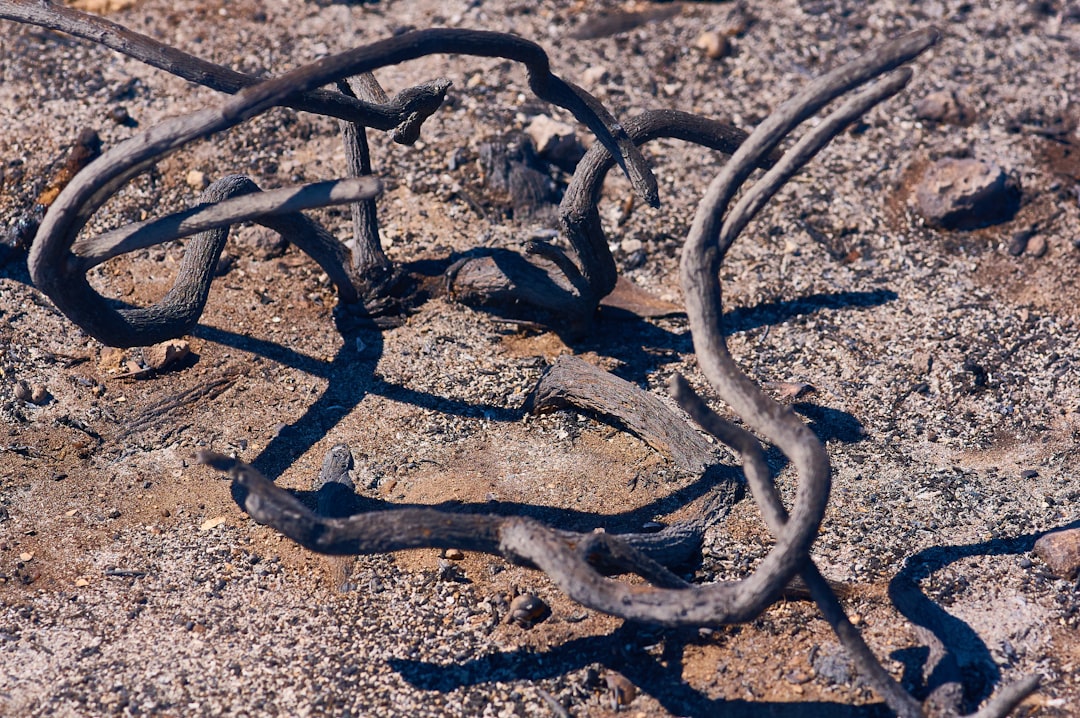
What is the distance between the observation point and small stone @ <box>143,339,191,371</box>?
408cm

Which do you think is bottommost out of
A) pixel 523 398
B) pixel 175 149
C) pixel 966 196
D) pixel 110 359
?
pixel 523 398

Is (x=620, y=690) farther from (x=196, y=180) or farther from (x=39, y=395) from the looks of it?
(x=196, y=180)

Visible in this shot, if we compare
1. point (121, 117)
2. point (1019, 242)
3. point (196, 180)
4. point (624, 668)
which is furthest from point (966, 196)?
point (121, 117)

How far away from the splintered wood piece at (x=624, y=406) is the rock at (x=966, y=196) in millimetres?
2092

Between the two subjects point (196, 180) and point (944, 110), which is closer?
point (196, 180)

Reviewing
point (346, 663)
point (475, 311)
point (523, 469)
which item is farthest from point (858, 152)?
point (346, 663)

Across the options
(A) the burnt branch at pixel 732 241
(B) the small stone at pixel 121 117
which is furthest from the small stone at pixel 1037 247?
(B) the small stone at pixel 121 117

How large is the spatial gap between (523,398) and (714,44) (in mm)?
2985

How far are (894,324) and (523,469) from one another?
81.1 inches

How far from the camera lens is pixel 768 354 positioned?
425 cm

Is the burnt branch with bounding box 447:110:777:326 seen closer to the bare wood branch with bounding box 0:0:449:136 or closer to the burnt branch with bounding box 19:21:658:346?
the burnt branch with bounding box 19:21:658:346

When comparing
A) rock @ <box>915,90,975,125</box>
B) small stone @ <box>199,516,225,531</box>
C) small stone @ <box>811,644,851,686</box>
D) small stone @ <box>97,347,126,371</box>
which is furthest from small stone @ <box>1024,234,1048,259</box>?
small stone @ <box>97,347,126,371</box>

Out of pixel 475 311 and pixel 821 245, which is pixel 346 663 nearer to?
pixel 475 311

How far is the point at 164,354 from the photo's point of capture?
4086 millimetres
